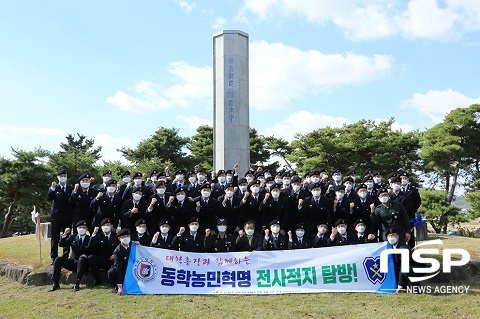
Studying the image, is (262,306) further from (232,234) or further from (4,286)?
(4,286)

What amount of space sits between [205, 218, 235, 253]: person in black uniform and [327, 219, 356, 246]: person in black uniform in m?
1.99

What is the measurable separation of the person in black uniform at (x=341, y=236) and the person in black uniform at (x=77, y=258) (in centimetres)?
479

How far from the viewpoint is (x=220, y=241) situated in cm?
864

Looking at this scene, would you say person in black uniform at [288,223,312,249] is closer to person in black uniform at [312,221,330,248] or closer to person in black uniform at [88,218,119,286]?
person in black uniform at [312,221,330,248]

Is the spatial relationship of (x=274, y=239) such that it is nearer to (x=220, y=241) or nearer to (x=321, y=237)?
(x=321, y=237)

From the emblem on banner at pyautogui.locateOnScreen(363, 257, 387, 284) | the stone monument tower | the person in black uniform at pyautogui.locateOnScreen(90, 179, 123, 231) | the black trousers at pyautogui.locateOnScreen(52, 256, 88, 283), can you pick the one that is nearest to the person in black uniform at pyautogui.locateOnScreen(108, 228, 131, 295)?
the black trousers at pyautogui.locateOnScreen(52, 256, 88, 283)

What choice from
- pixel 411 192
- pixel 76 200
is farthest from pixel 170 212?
pixel 411 192

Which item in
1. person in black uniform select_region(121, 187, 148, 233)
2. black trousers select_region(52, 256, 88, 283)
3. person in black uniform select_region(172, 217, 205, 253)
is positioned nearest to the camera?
black trousers select_region(52, 256, 88, 283)

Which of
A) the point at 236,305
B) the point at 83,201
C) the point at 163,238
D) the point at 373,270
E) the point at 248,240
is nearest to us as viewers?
the point at 236,305

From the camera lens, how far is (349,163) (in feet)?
87.7

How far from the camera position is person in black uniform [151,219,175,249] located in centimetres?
834

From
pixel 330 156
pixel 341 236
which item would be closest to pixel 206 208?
pixel 341 236

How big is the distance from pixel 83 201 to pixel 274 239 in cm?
418

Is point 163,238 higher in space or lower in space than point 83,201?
lower
